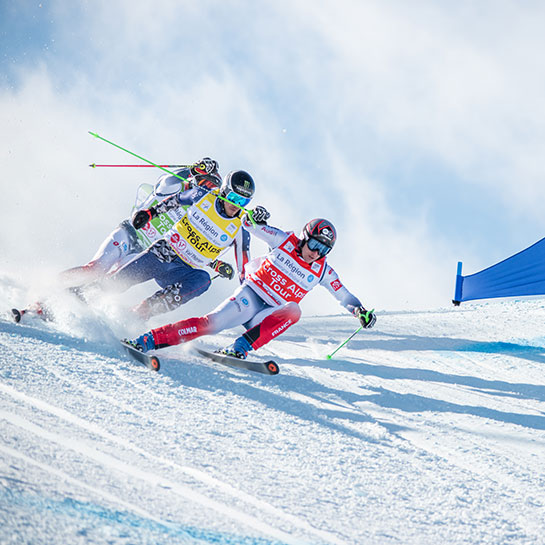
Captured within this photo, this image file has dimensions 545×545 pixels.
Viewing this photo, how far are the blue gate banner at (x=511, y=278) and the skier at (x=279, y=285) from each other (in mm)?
4038

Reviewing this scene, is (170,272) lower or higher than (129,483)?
higher

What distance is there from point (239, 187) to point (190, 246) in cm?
80

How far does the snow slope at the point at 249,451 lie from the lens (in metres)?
1.98

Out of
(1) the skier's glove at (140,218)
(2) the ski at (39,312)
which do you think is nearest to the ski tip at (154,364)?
(2) the ski at (39,312)

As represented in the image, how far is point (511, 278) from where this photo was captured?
27.8 ft

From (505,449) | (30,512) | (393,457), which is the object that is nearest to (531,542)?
(393,457)

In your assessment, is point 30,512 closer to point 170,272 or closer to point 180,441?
point 180,441

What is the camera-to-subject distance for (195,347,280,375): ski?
4305mm

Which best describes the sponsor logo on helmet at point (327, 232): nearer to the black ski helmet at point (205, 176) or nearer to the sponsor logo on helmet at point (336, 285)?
the sponsor logo on helmet at point (336, 285)

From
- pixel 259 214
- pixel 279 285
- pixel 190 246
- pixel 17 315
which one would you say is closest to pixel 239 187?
pixel 259 214

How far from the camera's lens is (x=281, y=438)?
9.90 feet

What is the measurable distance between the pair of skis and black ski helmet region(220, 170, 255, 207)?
1575mm

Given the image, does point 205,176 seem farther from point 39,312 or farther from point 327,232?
point 39,312

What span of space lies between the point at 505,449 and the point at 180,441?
1.98 metres
